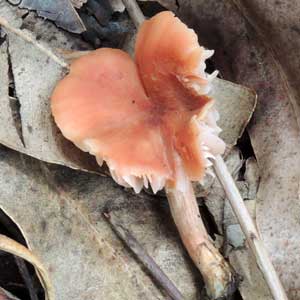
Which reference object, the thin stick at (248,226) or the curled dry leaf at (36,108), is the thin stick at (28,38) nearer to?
the curled dry leaf at (36,108)

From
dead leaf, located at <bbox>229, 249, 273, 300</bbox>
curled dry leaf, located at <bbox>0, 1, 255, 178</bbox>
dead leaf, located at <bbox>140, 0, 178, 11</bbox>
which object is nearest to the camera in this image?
curled dry leaf, located at <bbox>0, 1, 255, 178</bbox>

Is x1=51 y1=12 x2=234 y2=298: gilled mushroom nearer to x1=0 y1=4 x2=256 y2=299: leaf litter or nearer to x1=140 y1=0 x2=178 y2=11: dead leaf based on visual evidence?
x1=0 y1=4 x2=256 y2=299: leaf litter

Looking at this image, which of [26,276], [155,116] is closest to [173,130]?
[155,116]

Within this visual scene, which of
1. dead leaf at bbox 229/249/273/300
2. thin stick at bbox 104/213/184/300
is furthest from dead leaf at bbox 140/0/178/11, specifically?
dead leaf at bbox 229/249/273/300

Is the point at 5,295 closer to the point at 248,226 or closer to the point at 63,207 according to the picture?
the point at 63,207

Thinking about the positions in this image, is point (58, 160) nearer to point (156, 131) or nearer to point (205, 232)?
point (156, 131)

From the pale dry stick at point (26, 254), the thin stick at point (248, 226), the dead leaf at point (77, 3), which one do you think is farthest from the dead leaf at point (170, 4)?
the pale dry stick at point (26, 254)

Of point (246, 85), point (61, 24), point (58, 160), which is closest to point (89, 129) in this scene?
point (58, 160)
